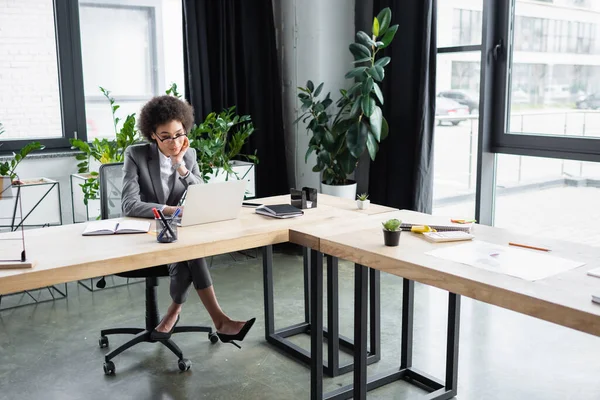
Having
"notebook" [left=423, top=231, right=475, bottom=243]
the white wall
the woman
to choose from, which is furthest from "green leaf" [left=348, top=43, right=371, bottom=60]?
"notebook" [left=423, top=231, right=475, bottom=243]

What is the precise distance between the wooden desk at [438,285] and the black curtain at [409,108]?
1.85m

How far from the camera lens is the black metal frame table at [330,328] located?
2619mm

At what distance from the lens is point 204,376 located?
2934mm

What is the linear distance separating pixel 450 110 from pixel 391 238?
109 inches

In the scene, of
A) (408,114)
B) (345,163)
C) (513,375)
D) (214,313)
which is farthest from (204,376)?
(408,114)

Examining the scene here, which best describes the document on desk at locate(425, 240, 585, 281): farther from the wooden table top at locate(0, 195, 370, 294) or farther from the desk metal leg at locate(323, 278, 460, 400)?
the wooden table top at locate(0, 195, 370, 294)

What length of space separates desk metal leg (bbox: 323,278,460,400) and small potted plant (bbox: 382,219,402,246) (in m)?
0.17

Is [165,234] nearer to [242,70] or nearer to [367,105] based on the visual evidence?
[367,105]

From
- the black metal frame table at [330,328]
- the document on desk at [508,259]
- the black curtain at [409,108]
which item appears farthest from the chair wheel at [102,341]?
the black curtain at [409,108]

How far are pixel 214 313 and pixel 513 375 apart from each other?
4.56 feet

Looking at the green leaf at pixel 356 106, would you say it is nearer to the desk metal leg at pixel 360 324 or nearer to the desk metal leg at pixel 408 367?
the desk metal leg at pixel 408 367

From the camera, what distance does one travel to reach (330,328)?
9.01 feet

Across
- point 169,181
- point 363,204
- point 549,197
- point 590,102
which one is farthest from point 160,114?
point 549,197

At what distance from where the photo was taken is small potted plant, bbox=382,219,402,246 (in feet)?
7.48
